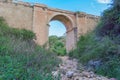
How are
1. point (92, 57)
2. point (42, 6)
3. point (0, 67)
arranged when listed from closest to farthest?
point (0, 67), point (92, 57), point (42, 6)

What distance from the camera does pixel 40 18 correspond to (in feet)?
61.3

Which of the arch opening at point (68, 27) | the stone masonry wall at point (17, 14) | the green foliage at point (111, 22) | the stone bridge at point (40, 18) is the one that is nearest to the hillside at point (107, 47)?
the green foliage at point (111, 22)

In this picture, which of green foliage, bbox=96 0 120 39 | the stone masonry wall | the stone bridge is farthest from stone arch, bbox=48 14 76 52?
green foliage, bbox=96 0 120 39

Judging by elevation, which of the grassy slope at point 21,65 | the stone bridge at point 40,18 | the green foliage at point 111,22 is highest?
the stone bridge at point 40,18

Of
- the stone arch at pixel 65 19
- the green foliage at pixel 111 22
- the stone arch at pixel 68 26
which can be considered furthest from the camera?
the stone arch at pixel 68 26

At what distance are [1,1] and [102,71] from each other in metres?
11.9

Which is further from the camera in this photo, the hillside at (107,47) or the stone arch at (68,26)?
the stone arch at (68,26)

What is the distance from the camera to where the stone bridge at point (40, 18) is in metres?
17.7

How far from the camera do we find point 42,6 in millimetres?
18703

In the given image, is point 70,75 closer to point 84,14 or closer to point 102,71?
point 102,71

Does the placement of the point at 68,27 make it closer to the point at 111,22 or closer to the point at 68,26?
the point at 68,26

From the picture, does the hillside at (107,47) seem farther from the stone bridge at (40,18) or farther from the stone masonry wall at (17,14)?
the stone masonry wall at (17,14)

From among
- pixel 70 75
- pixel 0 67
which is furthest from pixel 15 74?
pixel 70 75

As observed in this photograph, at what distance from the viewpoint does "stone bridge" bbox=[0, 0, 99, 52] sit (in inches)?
696
